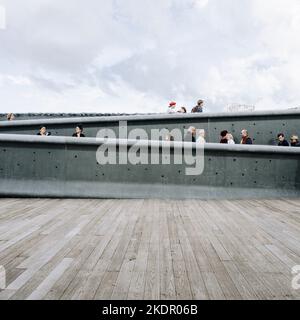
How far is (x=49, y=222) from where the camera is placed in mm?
6180

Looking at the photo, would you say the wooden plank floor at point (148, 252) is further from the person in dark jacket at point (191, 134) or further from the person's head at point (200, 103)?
the person's head at point (200, 103)

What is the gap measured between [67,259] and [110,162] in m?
5.28

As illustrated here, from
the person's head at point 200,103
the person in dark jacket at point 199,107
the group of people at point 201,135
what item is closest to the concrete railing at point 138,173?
the group of people at point 201,135

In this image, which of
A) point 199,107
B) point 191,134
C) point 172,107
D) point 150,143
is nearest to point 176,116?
point 172,107

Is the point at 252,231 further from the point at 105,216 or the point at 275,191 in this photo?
the point at 275,191

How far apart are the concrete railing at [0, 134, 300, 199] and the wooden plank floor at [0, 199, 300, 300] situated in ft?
5.21

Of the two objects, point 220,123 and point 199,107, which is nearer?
point 220,123

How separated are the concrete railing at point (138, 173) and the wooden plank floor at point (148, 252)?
1587 mm

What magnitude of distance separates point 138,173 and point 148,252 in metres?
4.93

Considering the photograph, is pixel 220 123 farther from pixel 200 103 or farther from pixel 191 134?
pixel 191 134

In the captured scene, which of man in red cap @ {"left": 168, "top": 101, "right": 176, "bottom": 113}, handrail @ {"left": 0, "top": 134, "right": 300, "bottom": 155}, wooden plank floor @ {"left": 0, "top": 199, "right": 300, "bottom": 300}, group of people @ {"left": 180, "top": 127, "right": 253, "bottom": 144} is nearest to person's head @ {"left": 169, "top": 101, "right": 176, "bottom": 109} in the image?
man in red cap @ {"left": 168, "top": 101, "right": 176, "bottom": 113}

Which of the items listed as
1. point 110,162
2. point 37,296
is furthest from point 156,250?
point 110,162

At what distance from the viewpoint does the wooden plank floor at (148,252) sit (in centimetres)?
325

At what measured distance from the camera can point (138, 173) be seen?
365 inches
